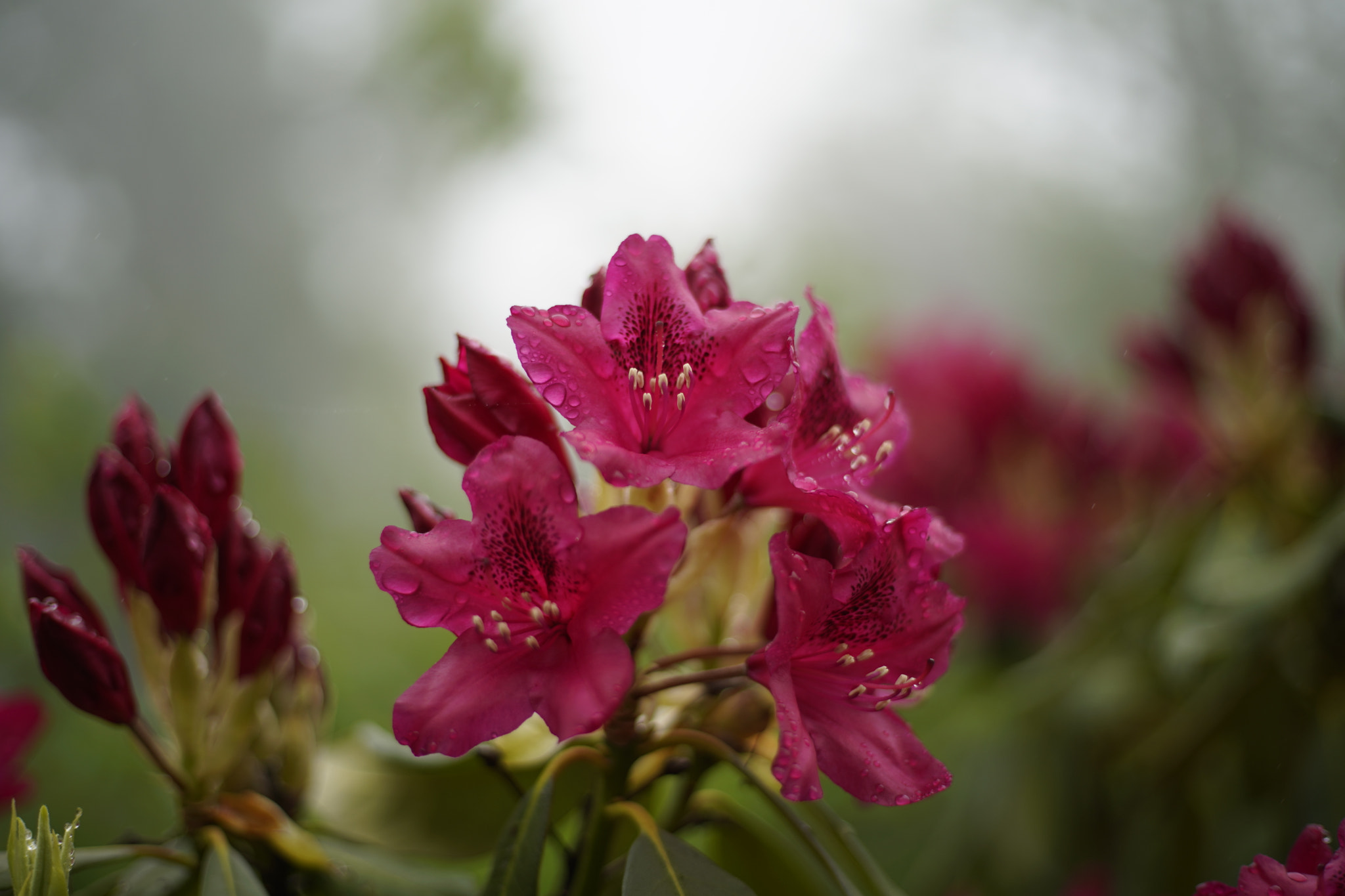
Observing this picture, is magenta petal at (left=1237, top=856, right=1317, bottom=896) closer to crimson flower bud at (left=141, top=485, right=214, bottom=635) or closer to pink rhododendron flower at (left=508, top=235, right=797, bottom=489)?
pink rhododendron flower at (left=508, top=235, right=797, bottom=489)

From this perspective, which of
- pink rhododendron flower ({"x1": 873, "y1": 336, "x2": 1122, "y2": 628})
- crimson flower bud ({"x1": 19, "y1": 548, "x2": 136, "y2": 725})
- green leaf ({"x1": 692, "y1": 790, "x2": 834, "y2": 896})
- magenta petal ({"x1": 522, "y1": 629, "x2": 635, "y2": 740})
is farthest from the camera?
pink rhododendron flower ({"x1": 873, "y1": 336, "x2": 1122, "y2": 628})

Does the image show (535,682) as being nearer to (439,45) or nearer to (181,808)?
(181,808)

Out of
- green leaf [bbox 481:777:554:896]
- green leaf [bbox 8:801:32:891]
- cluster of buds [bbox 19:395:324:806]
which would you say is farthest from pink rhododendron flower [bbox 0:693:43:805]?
green leaf [bbox 481:777:554:896]

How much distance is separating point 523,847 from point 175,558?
235 mm

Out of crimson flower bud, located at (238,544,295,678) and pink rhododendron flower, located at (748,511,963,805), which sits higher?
crimson flower bud, located at (238,544,295,678)

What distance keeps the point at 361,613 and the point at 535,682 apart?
1.39 m

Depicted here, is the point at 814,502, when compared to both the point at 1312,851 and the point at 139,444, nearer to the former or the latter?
the point at 1312,851

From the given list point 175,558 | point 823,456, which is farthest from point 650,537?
point 175,558

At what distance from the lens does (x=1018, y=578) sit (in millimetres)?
1552

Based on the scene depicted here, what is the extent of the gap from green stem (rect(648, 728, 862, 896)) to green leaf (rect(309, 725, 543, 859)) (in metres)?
0.13

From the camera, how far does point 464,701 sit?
397 mm

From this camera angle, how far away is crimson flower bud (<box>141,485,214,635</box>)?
1.63 ft

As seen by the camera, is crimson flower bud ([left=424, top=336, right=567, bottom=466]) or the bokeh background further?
the bokeh background

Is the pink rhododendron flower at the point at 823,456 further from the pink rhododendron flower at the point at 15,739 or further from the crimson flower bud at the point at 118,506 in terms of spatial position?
the pink rhododendron flower at the point at 15,739
